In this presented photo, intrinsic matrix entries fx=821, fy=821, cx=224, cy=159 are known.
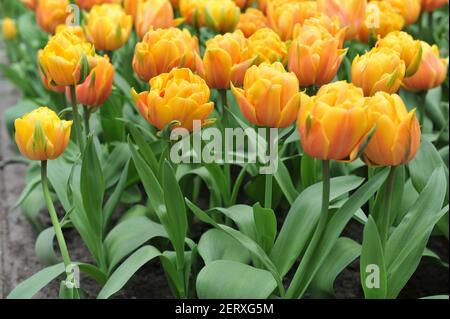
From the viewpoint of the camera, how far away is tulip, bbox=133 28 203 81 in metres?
1.87

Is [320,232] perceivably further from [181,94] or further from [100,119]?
[100,119]

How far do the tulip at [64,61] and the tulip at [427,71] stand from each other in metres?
0.81

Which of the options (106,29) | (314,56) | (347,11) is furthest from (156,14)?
(314,56)

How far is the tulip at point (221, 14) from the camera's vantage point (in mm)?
2275

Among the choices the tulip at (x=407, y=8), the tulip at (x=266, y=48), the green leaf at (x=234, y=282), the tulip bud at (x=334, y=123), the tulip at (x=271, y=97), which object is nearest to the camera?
the tulip bud at (x=334, y=123)

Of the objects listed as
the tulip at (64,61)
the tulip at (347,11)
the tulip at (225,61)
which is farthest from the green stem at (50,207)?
the tulip at (347,11)

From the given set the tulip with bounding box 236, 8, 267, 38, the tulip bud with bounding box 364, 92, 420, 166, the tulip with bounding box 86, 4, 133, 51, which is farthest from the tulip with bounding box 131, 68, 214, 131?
the tulip with bounding box 236, 8, 267, 38

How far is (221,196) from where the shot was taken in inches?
82.1

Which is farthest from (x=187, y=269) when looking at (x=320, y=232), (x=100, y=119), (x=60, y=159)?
(x=100, y=119)

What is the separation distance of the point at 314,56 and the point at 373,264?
1.50 ft

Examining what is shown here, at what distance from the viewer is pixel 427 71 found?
201 centimetres

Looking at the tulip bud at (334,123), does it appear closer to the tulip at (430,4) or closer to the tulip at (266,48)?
the tulip at (266,48)

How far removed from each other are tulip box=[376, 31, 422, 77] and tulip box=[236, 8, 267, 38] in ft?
1.98

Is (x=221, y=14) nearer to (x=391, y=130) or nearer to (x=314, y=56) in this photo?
(x=314, y=56)
